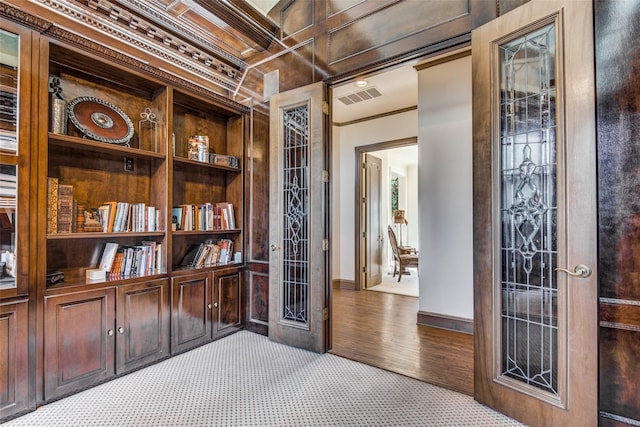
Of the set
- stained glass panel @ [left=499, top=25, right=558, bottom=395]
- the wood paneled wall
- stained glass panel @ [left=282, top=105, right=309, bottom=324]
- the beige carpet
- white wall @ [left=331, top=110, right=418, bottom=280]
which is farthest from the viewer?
white wall @ [left=331, top=110, right=418, bottom=280]

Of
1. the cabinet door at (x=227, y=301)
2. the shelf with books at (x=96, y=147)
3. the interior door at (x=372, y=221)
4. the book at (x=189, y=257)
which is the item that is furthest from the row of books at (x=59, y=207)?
the interior door at (x=372, y=221)

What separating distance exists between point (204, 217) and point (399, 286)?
4034 mm

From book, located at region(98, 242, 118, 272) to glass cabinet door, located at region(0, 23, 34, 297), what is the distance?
0.58m

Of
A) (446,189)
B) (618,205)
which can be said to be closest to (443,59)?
(446,189)

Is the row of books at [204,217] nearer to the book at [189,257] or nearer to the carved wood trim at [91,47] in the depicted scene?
the book at [189,257]

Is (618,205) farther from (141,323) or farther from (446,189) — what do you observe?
(141,323)

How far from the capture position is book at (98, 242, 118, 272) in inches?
→ 102

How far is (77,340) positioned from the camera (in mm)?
2270

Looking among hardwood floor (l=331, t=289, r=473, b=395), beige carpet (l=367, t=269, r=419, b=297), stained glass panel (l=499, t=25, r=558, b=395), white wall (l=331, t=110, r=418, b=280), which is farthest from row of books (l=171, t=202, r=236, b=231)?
beige carpet (l=367, t=269, r=419, b=297)

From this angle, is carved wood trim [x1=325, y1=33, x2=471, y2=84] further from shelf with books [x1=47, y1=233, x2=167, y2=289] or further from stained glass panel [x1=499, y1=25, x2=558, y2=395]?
shelf with books [x1=47, y1=233, x2=167, y2=289]

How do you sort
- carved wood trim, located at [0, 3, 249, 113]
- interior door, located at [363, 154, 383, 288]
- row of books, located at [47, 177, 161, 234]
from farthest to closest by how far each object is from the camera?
interior door, located at [363, 154, 383, 288] → row of books, located at [47, 177, 161, 234] → carved wood trim, located at [0, 3, 249, 113]

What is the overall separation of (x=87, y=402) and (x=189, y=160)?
6.60 feet

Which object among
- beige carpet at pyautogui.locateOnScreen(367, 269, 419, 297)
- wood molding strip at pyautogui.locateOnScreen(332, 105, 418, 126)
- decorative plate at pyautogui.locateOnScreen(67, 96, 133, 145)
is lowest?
beige carpet at pyautogui.locateOnScreen(367, 269, 419, 297)

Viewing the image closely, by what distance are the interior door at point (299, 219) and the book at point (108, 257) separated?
1332 millimetres
